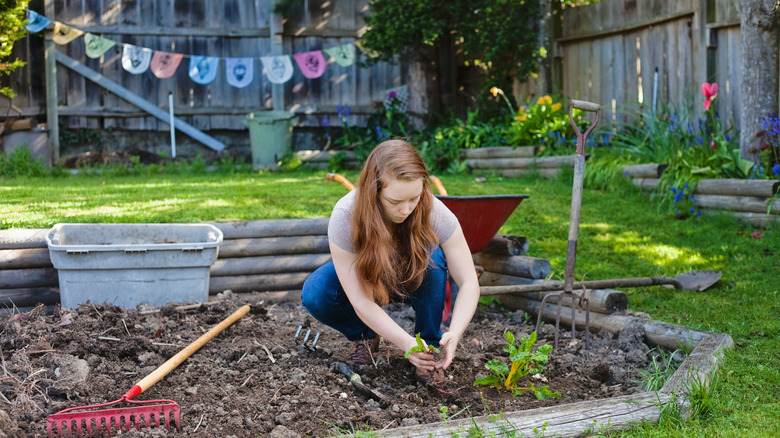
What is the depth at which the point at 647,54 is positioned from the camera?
24.0 ft

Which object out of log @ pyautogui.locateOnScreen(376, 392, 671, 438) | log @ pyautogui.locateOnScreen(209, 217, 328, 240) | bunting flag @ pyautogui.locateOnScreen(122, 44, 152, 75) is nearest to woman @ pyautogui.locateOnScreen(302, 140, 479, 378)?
log @ pyautogui.locateOnScreen(376, 392, 671, 438)

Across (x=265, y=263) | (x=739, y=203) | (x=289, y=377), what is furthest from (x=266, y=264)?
(x=739, y=203)

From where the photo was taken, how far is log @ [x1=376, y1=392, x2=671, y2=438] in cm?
208

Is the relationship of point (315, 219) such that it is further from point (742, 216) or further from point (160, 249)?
point (742, 216)

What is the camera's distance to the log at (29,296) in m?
3.61

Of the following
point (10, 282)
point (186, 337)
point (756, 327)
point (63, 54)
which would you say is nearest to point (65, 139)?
point (63, 54)

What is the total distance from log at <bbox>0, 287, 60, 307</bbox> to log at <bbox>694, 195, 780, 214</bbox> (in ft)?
14.0

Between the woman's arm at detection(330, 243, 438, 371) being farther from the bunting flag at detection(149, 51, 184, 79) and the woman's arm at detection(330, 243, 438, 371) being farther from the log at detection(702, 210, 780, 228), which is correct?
the bunting flag at detection(149, 51, 184, 79)

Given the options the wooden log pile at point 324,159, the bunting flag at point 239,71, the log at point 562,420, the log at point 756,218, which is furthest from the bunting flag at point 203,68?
the log at point 562,420

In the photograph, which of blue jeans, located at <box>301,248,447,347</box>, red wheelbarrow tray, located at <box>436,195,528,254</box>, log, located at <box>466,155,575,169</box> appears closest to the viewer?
blue jeans, located at <box>301,248,447,347</box>

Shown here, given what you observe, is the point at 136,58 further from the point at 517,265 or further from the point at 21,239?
the point at 517,265

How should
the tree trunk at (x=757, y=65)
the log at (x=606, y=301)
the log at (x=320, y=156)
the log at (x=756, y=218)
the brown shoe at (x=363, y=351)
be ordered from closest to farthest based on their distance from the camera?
1. the brown shoe at (x=363, y=351)
2. the log at (x=606, y=301)
3. the log at (x=756, y=218)
4. the tree trunk at (x=757, y=65)
5. the log at (x=320, y=156)

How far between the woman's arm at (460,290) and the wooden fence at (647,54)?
169 inches

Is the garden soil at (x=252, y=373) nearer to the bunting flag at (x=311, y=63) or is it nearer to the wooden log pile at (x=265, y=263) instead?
the wooden log pile at (x=265, y=263)
